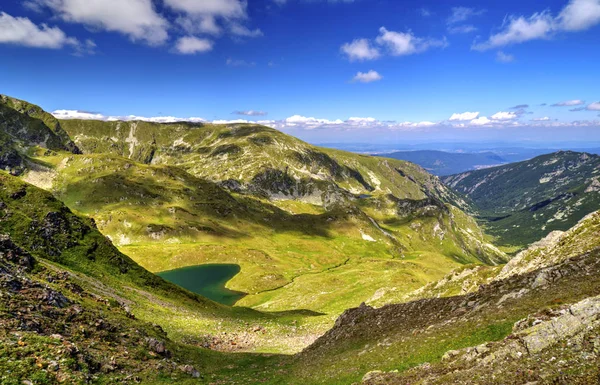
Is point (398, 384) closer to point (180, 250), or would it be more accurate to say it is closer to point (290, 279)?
point (290, 279)

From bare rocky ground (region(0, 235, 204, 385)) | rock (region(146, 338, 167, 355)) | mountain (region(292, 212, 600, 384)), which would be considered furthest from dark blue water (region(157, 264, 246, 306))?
mountain (region(292, 212, 600, 384))

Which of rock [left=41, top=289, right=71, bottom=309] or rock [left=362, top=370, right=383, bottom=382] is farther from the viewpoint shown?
rock [left=41, top=289, right=71, bottom=309]

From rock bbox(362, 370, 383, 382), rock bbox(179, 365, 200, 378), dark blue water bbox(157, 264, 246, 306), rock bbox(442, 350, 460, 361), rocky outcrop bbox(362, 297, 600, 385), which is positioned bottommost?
dark blue water bbox(157, 264, 246, 306)

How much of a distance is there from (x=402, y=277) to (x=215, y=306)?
65.5 metres

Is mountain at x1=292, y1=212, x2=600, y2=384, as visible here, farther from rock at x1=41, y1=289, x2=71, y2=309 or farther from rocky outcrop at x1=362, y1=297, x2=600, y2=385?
rock at x1=41, y1=289, x2=71, y2=309

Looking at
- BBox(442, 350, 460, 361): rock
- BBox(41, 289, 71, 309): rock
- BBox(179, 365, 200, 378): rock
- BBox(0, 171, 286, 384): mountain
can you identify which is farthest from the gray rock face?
BBox(41, 289, 71, 309): rock

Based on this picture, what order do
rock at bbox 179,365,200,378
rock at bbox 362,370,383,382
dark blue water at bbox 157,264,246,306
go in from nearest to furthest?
rock at bbox 362,370,383,382, rock at bbox 179,365,200,378, dark blue water at bbox 157,264,246,306

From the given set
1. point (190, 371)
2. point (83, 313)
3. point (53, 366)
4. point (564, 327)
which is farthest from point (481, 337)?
point (83, 313)

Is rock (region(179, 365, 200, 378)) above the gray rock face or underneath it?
underneath

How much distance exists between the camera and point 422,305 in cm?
3991

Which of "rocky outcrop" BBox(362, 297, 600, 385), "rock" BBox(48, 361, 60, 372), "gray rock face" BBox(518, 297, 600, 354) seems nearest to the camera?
"rocky outcrop" BBox(362, 297, 600, 385)

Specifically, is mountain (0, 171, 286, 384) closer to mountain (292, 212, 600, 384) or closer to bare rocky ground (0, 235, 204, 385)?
bare rocky ground (0, 235, 204, 385)

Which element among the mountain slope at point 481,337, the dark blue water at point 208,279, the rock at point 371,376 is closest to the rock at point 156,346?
the mountain slope at point 481,337

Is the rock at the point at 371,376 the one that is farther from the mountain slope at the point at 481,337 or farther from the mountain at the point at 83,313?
the mountain at the point at 83,313
